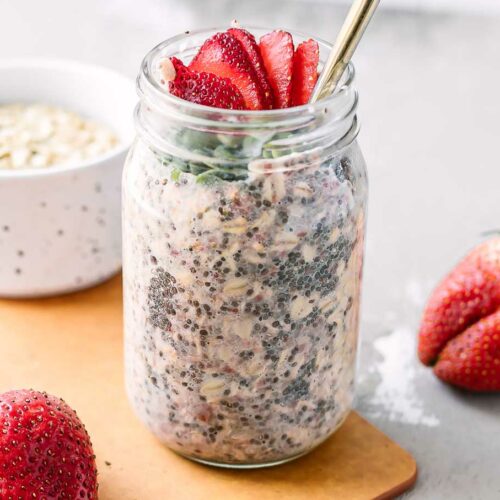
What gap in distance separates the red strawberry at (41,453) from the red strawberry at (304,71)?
378 mm

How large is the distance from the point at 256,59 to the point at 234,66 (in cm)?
3

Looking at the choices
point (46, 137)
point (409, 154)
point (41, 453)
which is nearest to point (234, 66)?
point (41, 453)

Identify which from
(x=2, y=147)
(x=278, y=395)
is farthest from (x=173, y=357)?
(x=2, y=147)

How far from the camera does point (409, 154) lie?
1734 millimetres

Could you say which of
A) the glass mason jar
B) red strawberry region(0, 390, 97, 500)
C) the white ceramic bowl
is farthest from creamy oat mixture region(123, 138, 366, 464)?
the white ceramic bowl

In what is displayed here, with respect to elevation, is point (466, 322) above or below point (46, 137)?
below

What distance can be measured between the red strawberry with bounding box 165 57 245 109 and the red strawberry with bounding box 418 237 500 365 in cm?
41

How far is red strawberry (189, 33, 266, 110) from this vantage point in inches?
38.3

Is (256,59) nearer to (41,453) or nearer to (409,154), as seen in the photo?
(41,453)

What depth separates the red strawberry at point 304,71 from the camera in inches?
39.0

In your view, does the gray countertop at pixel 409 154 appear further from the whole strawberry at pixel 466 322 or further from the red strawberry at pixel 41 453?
the red strawberry at pixel 41 453

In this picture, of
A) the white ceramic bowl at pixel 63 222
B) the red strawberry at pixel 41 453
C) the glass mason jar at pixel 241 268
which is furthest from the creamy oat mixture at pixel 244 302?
the white ceramic bowl at pixel 63 222

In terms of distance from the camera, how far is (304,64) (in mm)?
994

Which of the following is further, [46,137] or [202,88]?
[46,137]
